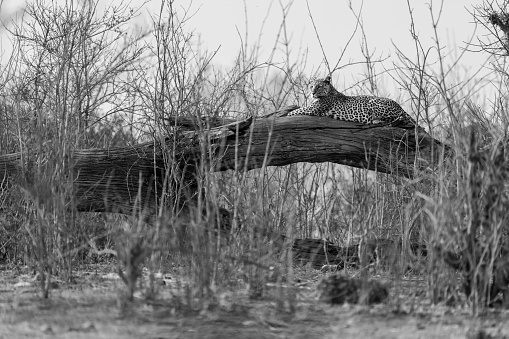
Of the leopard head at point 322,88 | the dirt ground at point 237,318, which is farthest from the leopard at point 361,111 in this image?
the dirt ground at point 237,318

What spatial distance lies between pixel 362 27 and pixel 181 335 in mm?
4079

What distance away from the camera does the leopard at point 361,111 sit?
673 centimetres

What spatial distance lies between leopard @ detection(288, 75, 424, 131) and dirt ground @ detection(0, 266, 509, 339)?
2828 millimetres

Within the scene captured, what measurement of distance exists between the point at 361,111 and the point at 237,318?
3.66 m

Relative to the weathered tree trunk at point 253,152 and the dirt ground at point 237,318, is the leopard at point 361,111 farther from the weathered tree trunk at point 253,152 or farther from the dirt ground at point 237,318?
the dirt ground at point 237,318

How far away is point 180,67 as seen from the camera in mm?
6621

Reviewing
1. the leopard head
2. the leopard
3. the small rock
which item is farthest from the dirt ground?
the leopard head

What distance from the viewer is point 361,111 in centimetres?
682

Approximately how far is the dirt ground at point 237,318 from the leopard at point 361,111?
283 centimetres

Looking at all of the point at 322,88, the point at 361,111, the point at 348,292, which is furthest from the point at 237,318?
the point at 322,88

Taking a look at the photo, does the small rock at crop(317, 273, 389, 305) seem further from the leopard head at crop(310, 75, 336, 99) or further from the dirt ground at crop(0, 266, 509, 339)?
the leopard head at crop(310, 75, 336, 99)

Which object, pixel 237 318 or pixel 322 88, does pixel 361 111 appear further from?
pixel 237 318

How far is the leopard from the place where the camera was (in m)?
6.73

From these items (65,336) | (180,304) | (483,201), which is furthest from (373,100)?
(65,336)
